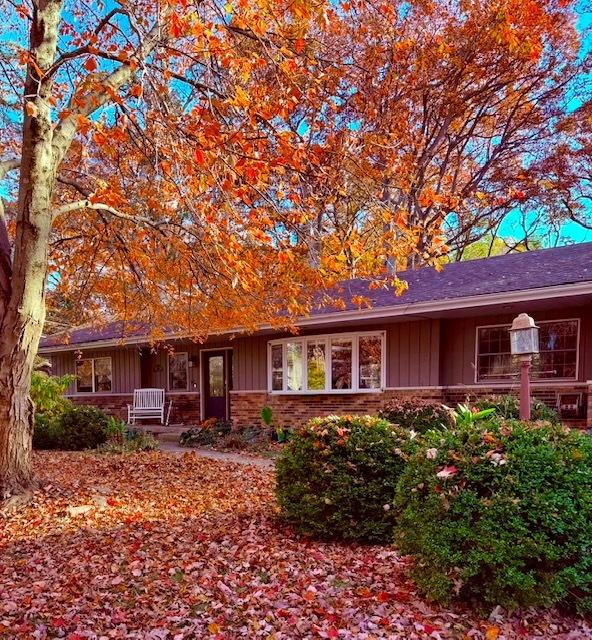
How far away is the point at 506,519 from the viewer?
2795mm

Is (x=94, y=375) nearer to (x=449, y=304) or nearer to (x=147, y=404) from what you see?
(x=147, y=404)

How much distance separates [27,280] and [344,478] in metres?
3.84

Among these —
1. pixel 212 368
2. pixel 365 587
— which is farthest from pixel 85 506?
pixel 212 368

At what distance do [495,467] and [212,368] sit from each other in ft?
43.2

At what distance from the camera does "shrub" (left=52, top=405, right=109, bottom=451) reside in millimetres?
10281

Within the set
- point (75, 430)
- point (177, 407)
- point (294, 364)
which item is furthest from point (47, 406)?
point (177, 407)

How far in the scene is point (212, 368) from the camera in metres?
15.6

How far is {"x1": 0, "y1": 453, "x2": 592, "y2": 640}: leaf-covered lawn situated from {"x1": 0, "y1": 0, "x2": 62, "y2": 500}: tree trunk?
59cm

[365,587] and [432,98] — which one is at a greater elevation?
[432,98]

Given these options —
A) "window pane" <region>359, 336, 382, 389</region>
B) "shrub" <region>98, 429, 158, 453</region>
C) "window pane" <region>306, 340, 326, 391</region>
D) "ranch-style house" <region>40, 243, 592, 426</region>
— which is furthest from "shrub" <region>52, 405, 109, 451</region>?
"window pane" <region>359, 336, 382, 389</region>

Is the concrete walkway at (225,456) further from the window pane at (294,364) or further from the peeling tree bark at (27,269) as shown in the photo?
the peeling tree bark at (27,269)

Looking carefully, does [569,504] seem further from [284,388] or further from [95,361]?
[95,361]

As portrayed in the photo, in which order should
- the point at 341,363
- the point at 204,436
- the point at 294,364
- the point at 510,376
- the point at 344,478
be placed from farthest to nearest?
1. the point at 294,364
2. the point at 341,363
3. the point at 204,436
4. the point at 510,376
5. the point at 344,478

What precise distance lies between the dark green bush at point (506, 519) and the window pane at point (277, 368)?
387 inches
